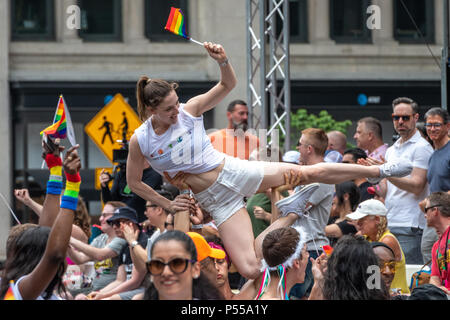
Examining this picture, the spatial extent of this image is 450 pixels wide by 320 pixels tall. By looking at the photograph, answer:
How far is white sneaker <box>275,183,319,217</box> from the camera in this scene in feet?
22.4

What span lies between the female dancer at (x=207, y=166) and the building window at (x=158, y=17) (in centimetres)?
1319

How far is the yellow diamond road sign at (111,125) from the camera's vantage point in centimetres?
1060

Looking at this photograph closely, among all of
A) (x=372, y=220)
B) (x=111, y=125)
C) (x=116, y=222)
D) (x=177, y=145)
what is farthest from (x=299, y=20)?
(x=177, y=145)

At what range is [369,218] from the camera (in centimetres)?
714

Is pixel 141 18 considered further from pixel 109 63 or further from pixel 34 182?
pixel 34 182

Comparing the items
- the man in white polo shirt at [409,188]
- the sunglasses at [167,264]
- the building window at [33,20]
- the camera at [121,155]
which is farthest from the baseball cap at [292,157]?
the building window at [33,20]

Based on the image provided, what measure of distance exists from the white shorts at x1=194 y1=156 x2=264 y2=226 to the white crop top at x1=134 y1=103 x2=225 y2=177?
0.73 feet

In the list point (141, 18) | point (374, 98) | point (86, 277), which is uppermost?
point (141, 18)

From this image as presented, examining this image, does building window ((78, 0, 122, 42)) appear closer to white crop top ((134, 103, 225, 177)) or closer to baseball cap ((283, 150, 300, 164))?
baseball cap ((283, 150, 300, 164))

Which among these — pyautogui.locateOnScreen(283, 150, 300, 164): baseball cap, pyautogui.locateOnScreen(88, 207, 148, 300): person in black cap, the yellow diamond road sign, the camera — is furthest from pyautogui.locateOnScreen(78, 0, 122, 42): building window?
pyautogui.locateOnScreen(88, 207, 148, 300): person in black cap

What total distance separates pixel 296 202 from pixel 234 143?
2176mm

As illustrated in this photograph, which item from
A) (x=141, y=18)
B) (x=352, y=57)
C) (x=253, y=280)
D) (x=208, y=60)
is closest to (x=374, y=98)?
(x=352, y=57)
